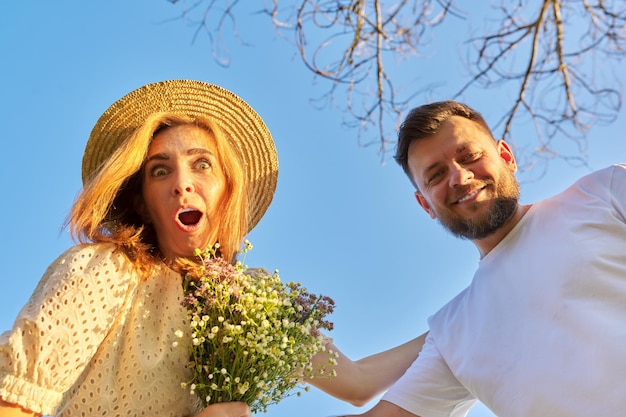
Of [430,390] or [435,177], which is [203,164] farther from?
[430,390]

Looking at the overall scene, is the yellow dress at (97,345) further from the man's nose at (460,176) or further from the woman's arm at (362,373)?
the man's nose at (460,176)

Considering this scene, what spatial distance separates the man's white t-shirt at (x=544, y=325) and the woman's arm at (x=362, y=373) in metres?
0.10

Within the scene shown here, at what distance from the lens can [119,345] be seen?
87.7 inches

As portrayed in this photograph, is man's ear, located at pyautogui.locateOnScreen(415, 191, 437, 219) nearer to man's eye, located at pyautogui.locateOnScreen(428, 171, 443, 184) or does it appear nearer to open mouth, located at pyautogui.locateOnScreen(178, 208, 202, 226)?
man's eye, located at pyautogui.locateOnScreen(428, 171, 443, 184)

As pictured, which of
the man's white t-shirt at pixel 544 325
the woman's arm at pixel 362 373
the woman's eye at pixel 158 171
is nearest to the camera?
the man's white t-shirt at pixel 544 325

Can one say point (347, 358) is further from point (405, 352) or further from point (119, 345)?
point (119, 345)

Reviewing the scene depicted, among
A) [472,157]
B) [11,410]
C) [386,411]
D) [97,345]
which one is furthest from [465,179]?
[11,410]

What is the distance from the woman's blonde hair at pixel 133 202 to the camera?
2486 millimetres

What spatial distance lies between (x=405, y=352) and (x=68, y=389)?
171 cm

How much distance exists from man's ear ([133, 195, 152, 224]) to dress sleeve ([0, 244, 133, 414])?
44 centimetres

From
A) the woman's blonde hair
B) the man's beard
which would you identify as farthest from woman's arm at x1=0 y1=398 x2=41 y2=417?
the man's beard

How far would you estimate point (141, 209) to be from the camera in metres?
2.73

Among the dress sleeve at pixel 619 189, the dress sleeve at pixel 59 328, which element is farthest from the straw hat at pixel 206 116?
the dress sleeve at pixel 619 189

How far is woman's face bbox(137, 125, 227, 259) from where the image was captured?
8.33 ft
